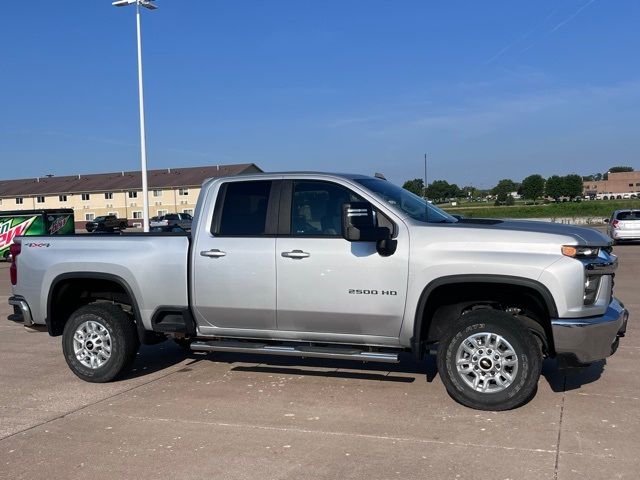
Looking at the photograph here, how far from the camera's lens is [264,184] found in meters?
6.15

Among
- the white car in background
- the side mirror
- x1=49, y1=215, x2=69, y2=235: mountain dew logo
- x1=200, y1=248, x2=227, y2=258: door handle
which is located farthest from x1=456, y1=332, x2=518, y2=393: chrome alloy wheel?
x1=49, y1=215, x2=69, y2=235: mountain dew logo

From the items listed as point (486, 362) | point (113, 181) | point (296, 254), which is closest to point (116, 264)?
point (296, 254)

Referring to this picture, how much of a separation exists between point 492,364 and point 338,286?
1430mm

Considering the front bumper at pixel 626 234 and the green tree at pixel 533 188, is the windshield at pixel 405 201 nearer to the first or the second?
the front bumper at pixel 626 234

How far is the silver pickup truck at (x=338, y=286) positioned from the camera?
202 inches

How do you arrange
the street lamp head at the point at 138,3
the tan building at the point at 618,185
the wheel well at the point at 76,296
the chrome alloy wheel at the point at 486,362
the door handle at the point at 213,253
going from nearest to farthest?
1. the chrome alloy wheel at the point at 486,362
2. the door handle at the point at 213,253
3. the wheel well at the point at 76,296
4. the street lamp head at the point at 138,3
5. the tan building at the point at 618,185

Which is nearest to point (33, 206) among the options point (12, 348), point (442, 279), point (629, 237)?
point (629, 237)

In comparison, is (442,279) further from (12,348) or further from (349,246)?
(12,348)

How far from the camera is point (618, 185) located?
516ft

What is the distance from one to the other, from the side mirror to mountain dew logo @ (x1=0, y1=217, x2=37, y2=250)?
2317 centimetres

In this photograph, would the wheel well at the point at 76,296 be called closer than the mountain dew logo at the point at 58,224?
Yes

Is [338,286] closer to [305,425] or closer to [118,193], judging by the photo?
[305,425]

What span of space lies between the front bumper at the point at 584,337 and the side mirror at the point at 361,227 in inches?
58.8

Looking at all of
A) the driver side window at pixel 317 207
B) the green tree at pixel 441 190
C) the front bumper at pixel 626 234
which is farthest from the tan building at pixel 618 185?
the driver side window at pixel 317 207
